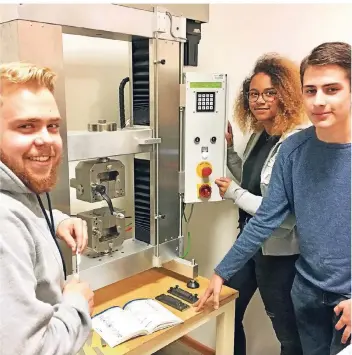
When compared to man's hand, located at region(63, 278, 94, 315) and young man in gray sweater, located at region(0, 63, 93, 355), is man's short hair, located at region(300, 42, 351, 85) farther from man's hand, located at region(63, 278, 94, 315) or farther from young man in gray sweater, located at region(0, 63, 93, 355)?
man's hand, located at region(63, 278, 94, 315)

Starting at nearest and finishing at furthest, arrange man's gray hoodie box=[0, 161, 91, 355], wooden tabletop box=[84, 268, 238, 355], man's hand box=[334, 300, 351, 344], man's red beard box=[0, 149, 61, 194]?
man's gray hoodie box=[0, 161, 91, 355]
man's red beard box=[0, 149, 61, 194]
man's hand box=[334, 300, 351, 344]
wooden tabletop box=[84, 268, 238, 355]

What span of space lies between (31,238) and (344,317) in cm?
82

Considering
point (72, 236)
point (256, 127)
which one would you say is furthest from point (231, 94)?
point (72, 236)

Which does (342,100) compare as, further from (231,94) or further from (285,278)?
(231,94)

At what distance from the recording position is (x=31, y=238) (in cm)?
77

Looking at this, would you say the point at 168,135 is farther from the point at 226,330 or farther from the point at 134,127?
the point at 226,330

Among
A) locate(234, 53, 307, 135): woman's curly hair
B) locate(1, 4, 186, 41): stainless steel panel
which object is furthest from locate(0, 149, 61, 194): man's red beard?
locate(234, 53, 307, 135): woman's curly hair

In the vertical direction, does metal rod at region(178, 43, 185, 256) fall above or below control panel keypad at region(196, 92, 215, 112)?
below

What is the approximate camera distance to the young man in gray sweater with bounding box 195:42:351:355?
1.11 meters

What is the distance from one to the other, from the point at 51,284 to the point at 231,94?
140 centimetres

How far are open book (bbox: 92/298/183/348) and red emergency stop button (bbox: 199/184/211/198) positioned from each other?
0.46 metres

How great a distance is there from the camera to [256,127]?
5.74 feet

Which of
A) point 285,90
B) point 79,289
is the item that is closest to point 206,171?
point 285,90

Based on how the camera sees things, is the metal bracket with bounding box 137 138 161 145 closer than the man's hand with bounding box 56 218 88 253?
No
